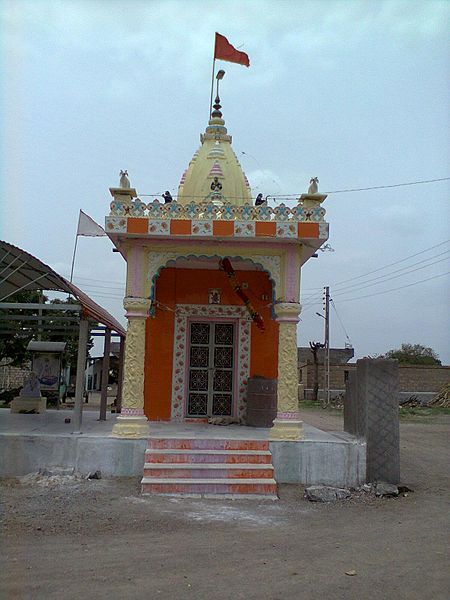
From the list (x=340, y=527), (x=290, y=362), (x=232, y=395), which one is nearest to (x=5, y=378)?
(x=232, y=395)

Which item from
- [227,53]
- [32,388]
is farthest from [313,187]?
[32,388]

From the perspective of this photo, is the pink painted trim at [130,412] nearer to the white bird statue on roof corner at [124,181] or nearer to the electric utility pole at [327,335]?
the white bird statue on roof corner at [124,181]

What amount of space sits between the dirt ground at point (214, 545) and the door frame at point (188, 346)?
300 cm

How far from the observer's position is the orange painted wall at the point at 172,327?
1103 centimetres

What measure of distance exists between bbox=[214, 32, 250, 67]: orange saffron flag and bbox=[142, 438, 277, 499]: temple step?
24.5ft

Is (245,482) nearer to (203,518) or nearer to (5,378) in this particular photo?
(203,518)

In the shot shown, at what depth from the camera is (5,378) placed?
25938 mm

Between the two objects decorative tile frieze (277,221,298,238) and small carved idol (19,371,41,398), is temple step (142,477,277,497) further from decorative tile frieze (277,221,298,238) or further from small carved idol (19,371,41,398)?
small carved idol (19,371,41,398)

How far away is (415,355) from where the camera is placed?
53406 millimetres

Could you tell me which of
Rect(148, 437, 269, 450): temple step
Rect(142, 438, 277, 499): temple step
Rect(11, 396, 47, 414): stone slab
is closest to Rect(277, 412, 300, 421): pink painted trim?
Rect(142, 438, 277, 499): temple step

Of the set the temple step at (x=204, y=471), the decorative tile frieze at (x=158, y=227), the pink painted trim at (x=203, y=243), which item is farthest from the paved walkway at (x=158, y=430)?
the decorative tile frieze at (x=158, y=227)

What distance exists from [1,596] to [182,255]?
606cm

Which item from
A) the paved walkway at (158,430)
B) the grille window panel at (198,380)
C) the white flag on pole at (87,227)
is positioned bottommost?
the paved walkway at (158,430)

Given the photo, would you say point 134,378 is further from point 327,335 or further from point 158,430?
point 327,335
